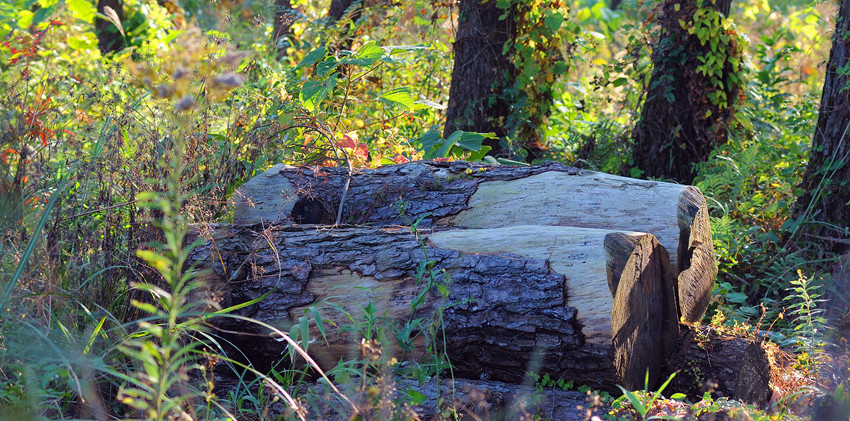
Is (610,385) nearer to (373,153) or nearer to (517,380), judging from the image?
(517,380)

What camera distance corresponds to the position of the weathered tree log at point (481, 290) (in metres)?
2.19

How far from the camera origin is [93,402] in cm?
168

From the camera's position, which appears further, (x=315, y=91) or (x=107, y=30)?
(x=107, y=30)

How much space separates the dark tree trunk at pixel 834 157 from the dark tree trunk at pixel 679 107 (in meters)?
0.95

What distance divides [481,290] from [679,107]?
327 centimetres

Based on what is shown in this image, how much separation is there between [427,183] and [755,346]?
1.59 metres

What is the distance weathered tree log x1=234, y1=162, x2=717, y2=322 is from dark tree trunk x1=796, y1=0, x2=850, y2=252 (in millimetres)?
1192

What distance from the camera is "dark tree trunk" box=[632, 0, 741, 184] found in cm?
477

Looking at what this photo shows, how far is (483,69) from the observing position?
5207mm

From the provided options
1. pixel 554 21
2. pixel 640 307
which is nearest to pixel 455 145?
pixel 554 21

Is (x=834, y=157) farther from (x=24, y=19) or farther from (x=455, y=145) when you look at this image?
(x=24, y=19)

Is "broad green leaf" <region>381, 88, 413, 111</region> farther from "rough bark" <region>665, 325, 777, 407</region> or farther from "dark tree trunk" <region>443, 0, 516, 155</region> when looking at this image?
"rough bark" <region>665, 325, 777, 407</region>

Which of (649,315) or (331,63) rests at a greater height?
(331,63)

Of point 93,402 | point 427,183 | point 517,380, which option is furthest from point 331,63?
point 93,402
